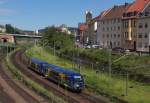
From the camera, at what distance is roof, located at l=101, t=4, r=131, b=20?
13859 centimetres

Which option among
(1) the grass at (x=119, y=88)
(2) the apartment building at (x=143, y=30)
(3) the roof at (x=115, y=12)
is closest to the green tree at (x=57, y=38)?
(3) the roof at (x=115, y=12)

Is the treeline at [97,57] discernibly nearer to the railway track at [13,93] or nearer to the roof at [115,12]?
the roof at [115,12]

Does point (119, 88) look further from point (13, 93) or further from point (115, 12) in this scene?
point (115, 12)

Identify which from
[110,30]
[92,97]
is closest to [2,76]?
[92,97]

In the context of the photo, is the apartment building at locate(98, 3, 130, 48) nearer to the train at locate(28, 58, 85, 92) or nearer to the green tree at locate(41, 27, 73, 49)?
the green tree at locate(41, 27, 73, 49)

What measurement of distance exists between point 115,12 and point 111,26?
15.7ft

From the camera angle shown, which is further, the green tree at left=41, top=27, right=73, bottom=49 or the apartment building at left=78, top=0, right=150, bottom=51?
the green tree at left=41, top=27, right=73, bottom=49

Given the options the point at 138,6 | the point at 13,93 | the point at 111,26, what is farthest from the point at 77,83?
the point at 111,26

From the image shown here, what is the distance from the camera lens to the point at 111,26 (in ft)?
483

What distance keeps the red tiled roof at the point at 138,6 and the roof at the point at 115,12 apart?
6.30 m

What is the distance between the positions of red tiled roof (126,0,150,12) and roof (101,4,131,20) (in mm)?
6297

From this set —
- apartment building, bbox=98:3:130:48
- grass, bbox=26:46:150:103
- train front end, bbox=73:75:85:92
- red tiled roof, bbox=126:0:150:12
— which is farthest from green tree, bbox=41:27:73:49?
train front end, bbox=73:75:85:92

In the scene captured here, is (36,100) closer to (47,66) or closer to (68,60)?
(47,66)

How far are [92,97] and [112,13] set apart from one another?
90604 mm
